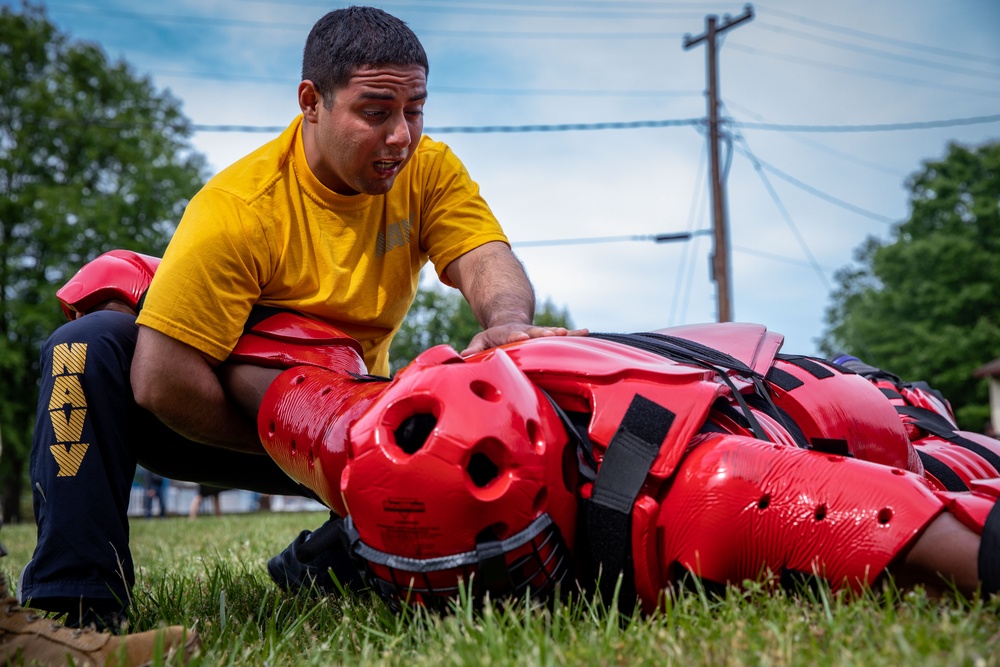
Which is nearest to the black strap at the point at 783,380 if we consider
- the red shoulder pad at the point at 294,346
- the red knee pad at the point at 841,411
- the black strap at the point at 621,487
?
the red knee pad at the point at 841,411

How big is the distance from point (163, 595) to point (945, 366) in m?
33.6

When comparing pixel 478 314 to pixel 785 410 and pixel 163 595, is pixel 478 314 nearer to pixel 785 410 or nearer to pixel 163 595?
pixel 785 410

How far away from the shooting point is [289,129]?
3172mm

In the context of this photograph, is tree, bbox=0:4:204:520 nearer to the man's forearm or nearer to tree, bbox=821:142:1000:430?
the man's forearm

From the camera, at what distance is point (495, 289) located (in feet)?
9.86

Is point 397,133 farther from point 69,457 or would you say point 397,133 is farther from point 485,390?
point 69,457

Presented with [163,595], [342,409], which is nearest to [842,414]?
[342,409]

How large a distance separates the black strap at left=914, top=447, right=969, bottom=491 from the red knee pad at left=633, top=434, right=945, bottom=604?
1.11 meters

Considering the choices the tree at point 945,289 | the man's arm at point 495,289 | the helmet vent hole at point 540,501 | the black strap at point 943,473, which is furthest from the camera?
the tree at point 945,289

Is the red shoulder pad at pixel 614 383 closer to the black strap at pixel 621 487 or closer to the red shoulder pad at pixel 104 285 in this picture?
the black strap at pixel 621 487

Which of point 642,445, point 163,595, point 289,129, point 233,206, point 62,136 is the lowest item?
point 163,595

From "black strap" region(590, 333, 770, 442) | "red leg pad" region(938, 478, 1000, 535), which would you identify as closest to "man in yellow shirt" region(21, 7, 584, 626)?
"black strap" region(590, 333, 770, 442)

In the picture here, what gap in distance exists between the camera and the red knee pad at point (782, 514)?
1.70 meters

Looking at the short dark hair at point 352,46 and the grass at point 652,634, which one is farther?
the short dark hair at point 352,46
